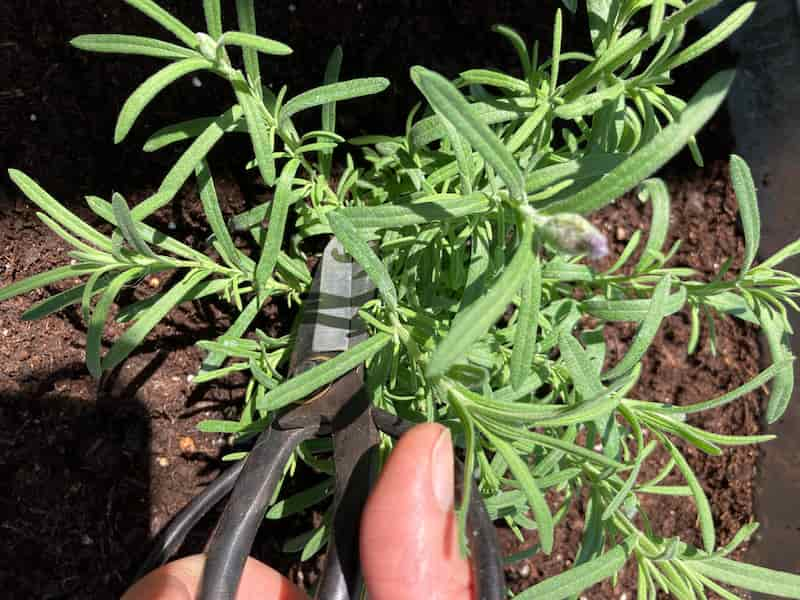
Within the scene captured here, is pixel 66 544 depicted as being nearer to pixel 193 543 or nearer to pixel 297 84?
pixel 193 543

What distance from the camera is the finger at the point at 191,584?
83cm

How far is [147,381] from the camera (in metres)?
1.32

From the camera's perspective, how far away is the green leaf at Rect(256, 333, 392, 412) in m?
0.75

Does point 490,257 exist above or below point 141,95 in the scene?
Result: below

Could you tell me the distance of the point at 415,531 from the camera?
72 centimetres

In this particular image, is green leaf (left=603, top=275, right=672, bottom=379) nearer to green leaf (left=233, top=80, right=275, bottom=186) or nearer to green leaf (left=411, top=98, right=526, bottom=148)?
green leaf (left=411, top=98, right=526, bottom=148)

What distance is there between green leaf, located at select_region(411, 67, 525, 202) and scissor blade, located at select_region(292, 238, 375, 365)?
42cm

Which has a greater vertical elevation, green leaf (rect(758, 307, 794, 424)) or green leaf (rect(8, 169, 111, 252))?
green leaf (rect(8, 169, 111, 252))

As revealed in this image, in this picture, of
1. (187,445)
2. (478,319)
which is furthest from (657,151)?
(187,445)

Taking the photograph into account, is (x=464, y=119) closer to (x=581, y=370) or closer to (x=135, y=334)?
(x=581, y=370)

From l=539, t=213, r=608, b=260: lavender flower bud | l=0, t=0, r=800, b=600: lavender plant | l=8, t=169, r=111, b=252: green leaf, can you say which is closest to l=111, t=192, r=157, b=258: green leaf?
l=0, t=0, r=800, b=600: lavender plant

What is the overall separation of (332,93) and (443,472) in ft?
1.76

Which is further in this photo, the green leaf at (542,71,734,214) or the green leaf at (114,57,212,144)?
the green leaf at (114,57,212,144)

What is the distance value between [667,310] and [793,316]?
1040mm
